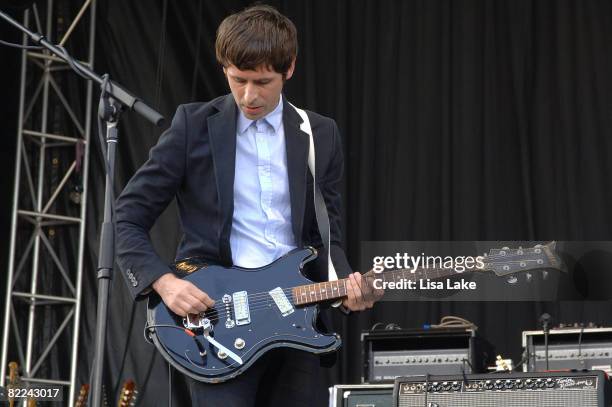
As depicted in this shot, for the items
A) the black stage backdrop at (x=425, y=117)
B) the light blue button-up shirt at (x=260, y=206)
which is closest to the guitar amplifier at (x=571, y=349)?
the black stage backdrop at (x=425, y=117)

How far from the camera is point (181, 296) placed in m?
2.84

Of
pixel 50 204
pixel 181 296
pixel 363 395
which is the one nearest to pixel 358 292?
pixel 181 296

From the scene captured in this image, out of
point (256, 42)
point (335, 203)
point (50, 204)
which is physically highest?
point (50, 204)

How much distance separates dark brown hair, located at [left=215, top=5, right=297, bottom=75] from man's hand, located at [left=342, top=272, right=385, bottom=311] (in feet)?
1.93

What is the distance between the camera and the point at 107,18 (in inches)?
279

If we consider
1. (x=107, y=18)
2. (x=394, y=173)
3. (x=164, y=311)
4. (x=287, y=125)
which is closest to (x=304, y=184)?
(x=287, y=125)

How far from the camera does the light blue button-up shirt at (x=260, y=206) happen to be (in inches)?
115

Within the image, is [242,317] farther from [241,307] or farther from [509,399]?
[509,399]

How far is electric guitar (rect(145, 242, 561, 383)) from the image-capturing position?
2859mm

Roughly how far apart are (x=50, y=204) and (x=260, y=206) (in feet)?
13.2

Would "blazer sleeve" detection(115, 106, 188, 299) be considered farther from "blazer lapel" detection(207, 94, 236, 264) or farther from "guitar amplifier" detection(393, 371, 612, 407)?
"guitar amplifier" detection(393, 371, 612, 407)

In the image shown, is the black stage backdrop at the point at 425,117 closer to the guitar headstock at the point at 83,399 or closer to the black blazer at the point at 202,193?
the guitar headstock at the point at 83,399

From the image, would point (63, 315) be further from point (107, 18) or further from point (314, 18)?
point (314, 18)

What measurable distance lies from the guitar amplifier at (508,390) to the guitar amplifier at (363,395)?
1.05 meters
